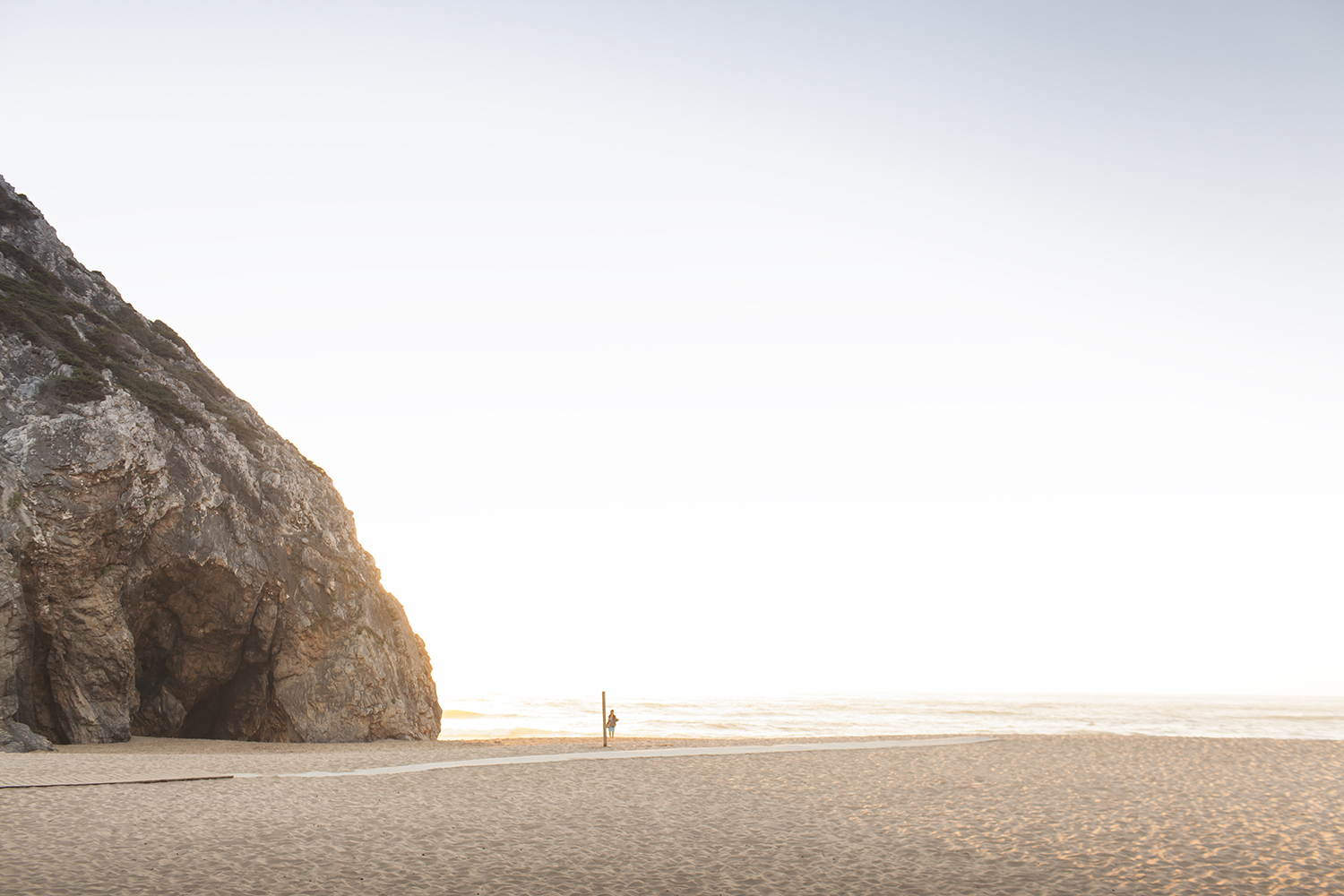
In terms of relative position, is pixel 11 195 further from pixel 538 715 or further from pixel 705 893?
pixel 538 715

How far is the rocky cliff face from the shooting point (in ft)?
66.6

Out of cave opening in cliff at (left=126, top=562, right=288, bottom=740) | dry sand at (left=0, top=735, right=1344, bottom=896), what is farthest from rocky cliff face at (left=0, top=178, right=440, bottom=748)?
dry sand at (left=0, top=735, right=1344, bottom=896)

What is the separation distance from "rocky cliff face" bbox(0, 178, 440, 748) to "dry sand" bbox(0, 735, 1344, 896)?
5.66 m

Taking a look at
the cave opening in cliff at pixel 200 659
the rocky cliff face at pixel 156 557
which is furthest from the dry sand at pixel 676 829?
the cave opening in cliff at pixel 200 659

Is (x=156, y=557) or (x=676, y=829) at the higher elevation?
(x=156, y=557)

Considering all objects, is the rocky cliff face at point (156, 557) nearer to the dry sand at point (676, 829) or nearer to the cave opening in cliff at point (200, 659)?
the cave opening in cliff at point (200, 659)

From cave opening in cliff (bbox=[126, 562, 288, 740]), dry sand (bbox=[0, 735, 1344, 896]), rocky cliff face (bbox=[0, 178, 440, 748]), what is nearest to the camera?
→ dry sand (bbox=[0, 735, 1344, 896])

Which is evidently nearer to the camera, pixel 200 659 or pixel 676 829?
pixel 676 829

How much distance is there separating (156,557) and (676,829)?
1985 cm

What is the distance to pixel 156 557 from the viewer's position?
73.7 ft

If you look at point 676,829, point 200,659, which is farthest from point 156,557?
point 676,829

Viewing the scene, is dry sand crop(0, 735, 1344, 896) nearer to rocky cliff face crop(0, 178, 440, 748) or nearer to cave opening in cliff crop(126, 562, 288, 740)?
rocky cliff face crop(0, 178, 440, 748)

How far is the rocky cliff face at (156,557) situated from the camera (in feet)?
66.6

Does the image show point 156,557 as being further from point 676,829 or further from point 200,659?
point 676,829
